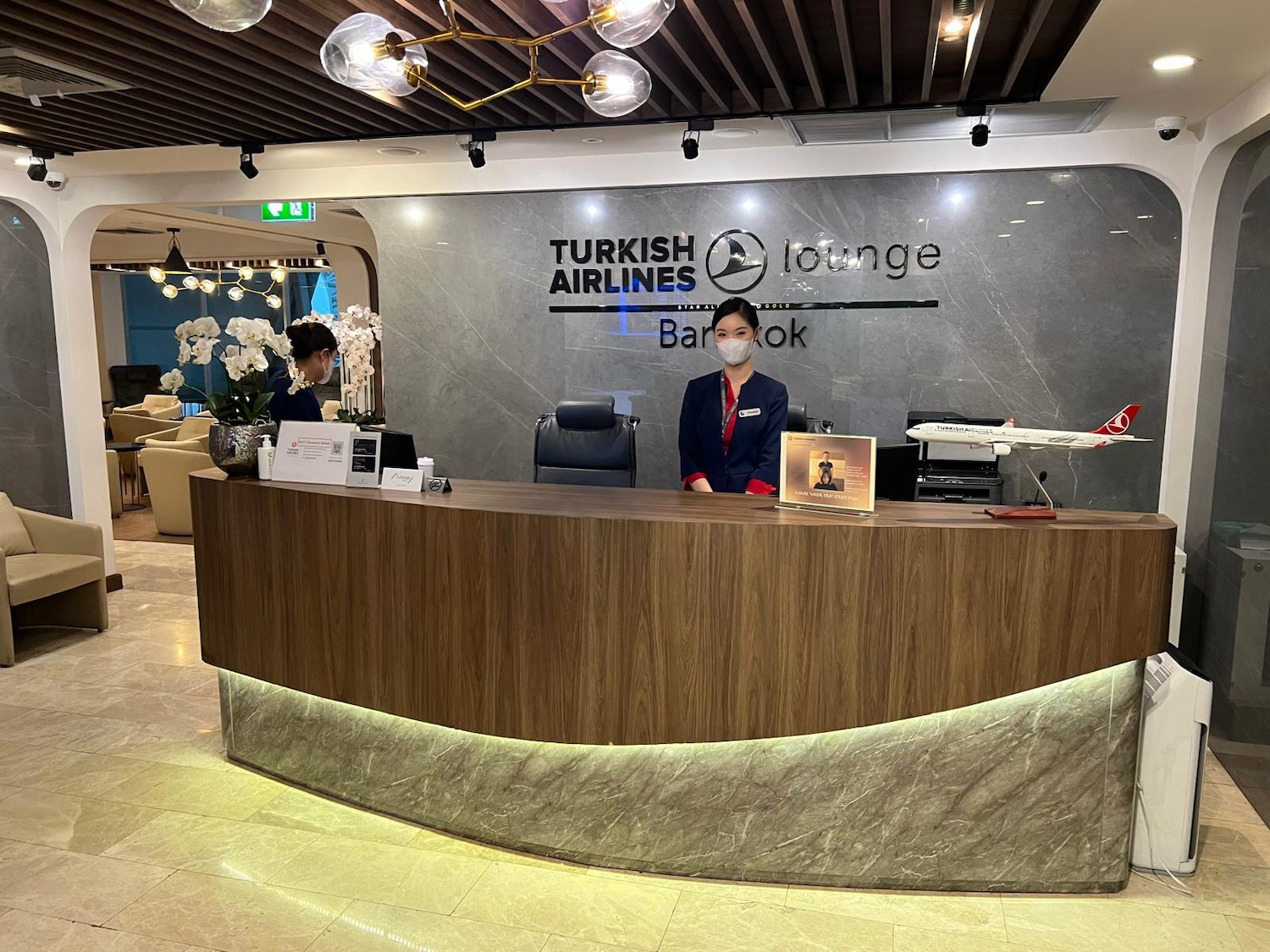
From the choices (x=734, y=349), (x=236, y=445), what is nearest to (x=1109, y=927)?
(x=734, y=349)

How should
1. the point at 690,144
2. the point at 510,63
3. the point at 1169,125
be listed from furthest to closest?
1. the point at 690,144
2. the point at 1169,125
3. the point at 510,63

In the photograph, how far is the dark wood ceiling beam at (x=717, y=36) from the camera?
131 inches

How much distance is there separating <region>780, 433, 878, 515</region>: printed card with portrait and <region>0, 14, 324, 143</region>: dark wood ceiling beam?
2.99 meters

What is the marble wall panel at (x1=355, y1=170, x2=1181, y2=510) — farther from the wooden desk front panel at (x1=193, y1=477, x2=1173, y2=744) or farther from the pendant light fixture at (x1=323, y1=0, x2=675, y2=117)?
the pendant light fixture at (x1=323, y1=0, x2=675, y2=117)

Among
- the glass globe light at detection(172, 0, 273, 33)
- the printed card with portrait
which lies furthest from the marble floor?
the glass globe light at detection(172, 0, 273, 33)

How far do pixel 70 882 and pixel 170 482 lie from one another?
6.19 metres

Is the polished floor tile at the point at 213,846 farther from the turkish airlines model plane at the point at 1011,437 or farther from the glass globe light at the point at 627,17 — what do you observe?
the glass globe light at the point at 627,17

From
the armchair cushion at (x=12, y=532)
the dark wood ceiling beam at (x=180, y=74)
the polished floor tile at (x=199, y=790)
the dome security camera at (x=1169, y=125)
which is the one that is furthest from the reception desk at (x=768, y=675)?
the armchair cushion at (x=12, y=532)

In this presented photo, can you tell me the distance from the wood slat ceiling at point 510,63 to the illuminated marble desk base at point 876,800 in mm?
2394

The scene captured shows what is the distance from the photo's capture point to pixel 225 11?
220 cm

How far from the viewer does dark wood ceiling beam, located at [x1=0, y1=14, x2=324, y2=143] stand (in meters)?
3.52

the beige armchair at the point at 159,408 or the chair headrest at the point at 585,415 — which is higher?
the chair headrest at the point at 585,415

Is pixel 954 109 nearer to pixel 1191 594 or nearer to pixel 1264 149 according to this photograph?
pixel 1264 149

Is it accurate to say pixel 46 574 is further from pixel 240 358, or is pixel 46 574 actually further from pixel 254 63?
pixel 254 63
